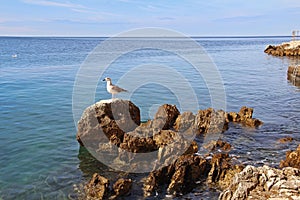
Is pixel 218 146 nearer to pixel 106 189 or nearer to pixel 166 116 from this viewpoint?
pixel 166 116

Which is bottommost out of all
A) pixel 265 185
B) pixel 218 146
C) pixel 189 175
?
pixel 189 175

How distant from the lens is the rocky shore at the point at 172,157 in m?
8.23

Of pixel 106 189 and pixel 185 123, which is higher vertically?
pixel 185 123

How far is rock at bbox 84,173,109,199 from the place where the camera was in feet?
35.8

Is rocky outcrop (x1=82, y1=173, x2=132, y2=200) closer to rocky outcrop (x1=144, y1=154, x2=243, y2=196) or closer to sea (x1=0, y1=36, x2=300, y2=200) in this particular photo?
sea (x1=0, y1=36, x2=300, y2=200)

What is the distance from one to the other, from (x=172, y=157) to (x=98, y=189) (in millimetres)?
3502

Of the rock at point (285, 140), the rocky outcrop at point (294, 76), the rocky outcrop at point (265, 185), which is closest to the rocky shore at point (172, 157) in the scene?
the rocky outcrop at point (265, 185)

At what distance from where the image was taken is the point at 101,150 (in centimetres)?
1480

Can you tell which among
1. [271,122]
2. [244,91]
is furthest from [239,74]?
[271,122]

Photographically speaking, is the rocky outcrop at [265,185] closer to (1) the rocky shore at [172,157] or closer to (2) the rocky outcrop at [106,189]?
(1) the rocky shore at [172,157]

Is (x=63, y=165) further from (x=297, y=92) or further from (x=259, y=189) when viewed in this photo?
(x=297, y=92)

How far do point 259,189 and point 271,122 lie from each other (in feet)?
41.0

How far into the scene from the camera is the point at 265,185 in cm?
799

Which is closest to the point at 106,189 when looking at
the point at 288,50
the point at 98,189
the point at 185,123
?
the point at 98,189
